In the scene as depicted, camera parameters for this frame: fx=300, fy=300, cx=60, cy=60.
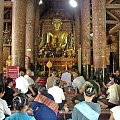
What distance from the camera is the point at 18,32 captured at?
46.6 ft

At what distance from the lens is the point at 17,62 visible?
1409cm

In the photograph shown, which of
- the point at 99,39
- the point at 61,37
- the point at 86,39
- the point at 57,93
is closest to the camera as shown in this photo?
the point at 57,93

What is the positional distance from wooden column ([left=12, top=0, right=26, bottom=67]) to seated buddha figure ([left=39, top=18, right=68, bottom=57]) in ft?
42.2

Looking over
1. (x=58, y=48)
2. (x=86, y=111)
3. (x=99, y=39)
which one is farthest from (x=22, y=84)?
(x=58, y=48)

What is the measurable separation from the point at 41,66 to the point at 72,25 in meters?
7.49

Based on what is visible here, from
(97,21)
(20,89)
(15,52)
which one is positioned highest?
(97,21)

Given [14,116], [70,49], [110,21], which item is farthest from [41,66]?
[14,116]

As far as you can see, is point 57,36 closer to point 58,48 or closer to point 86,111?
point 58,48

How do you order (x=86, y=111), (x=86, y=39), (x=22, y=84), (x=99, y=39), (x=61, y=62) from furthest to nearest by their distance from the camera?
(x=61, y=62), (x=86, y=39), (x=99, y=39), (x=22, y=84), (x=86, y=111)

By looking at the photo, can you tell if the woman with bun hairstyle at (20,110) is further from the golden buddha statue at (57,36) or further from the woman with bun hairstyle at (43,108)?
the golden buddha statue at (57,36)

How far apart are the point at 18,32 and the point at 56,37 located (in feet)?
48.1

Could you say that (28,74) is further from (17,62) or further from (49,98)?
(49,98)

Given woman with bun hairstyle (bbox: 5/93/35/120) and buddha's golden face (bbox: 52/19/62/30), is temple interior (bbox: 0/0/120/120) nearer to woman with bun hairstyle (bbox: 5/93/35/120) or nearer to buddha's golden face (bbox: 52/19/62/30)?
buddha's golden face (bbox: 52/19/62/30)

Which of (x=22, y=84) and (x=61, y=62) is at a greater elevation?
(x=61, y=62)
